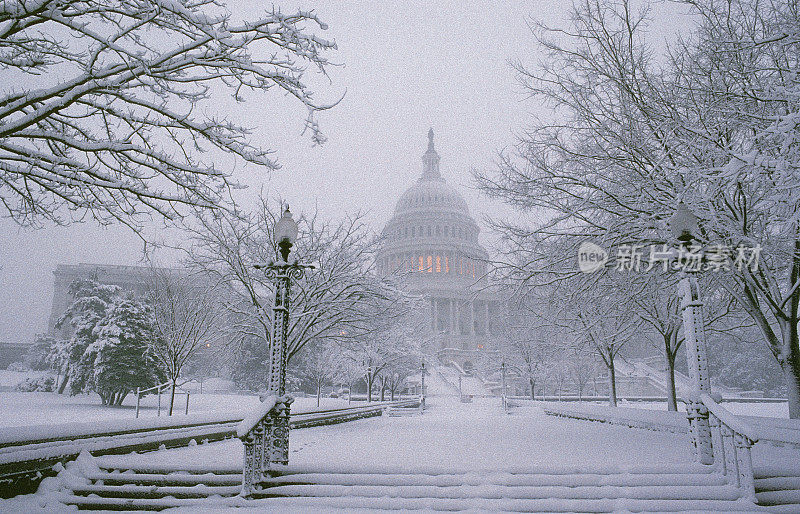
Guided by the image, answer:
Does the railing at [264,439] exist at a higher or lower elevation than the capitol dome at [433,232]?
lower

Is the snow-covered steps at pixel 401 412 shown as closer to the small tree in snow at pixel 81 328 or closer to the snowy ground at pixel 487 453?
the snowy ground at pixel 487 453

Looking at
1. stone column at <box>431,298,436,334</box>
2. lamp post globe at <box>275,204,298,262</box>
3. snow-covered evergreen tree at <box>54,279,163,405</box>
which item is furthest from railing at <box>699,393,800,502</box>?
stone column at <box>431,298,436,334</box>

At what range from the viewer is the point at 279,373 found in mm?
7988

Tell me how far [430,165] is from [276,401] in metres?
137

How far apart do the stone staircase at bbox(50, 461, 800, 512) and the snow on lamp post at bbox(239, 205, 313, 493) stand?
323 mm

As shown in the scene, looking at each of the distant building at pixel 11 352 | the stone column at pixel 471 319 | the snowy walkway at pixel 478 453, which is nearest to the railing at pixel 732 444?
the snowy walkway at pixel 478 453

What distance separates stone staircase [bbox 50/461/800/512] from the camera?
21.6 ft

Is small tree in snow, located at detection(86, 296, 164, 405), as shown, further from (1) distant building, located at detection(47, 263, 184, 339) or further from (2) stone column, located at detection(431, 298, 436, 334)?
(2) stone column, located at detection(431, 298, 436, 334)

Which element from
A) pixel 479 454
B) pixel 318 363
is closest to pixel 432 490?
pixel 479 454

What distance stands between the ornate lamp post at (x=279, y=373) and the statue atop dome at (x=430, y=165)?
131 meters

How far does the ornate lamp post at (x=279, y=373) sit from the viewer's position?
7539mm

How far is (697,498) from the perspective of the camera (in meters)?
6.67

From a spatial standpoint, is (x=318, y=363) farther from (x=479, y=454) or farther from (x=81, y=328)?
(x=479, y=454)

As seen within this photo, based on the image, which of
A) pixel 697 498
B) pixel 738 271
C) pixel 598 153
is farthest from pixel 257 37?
pixel 738 271
